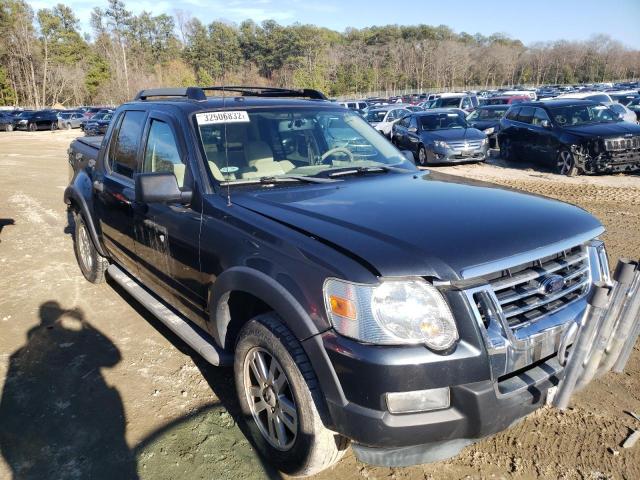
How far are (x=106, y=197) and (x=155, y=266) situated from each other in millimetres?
1146

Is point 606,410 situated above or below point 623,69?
below

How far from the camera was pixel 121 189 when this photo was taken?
4.05 meters

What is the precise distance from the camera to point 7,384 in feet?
11.6

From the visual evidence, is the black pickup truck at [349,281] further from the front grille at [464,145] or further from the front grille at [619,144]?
the front grille at [464,145]

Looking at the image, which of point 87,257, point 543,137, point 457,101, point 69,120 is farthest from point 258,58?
point 87,257

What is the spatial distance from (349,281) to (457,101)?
2447 cm

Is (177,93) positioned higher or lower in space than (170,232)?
higher

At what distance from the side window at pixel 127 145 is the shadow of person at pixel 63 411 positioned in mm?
1429

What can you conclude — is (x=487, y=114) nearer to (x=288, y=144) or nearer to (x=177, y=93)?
(x=177, y=93)

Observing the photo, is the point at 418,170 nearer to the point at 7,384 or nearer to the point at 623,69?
the point at 7,384

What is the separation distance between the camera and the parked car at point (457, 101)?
78.6 ft

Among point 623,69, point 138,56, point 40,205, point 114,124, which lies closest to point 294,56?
point 138,56

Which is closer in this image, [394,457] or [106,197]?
[394,457]

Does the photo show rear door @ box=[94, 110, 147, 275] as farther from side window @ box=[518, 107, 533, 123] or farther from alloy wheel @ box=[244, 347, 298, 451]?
side window @ box=[518, 107, 533, 123]
